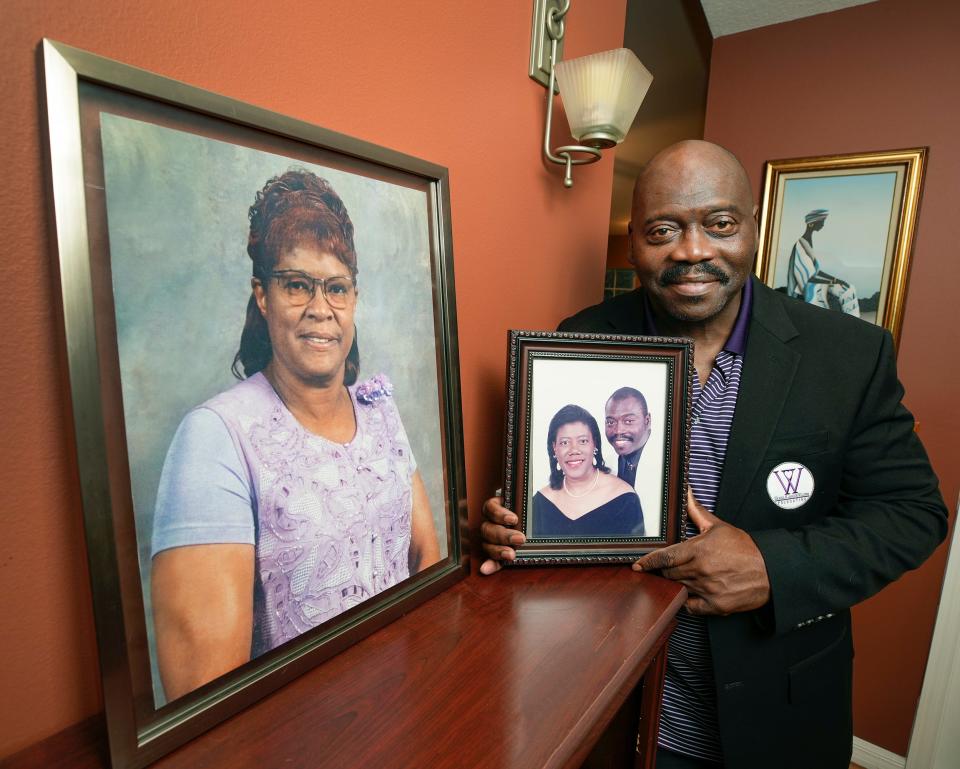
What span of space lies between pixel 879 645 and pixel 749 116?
7.14 feet

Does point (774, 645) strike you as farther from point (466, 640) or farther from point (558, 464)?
point (466, 640)

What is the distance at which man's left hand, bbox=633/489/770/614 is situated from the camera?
85 centimetres

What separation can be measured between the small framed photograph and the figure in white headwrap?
5.53 ft

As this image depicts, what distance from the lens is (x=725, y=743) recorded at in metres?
0.98

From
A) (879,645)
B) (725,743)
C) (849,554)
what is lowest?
(879,645)

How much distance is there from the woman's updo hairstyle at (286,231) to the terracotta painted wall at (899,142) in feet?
7.33

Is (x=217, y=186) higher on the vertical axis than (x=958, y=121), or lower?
lower

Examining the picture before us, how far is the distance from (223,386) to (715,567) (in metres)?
0.76

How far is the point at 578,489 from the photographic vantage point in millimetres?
844

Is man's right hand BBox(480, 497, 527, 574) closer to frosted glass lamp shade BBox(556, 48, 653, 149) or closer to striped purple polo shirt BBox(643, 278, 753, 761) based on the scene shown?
striped purple polo shirt BBox(643, 278, 753, 761)

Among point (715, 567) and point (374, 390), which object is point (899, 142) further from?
point (374, 390)

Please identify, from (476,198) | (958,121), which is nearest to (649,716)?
(476,198)

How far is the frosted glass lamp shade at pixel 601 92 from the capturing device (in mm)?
969

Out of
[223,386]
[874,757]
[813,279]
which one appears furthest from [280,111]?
[874,757]
